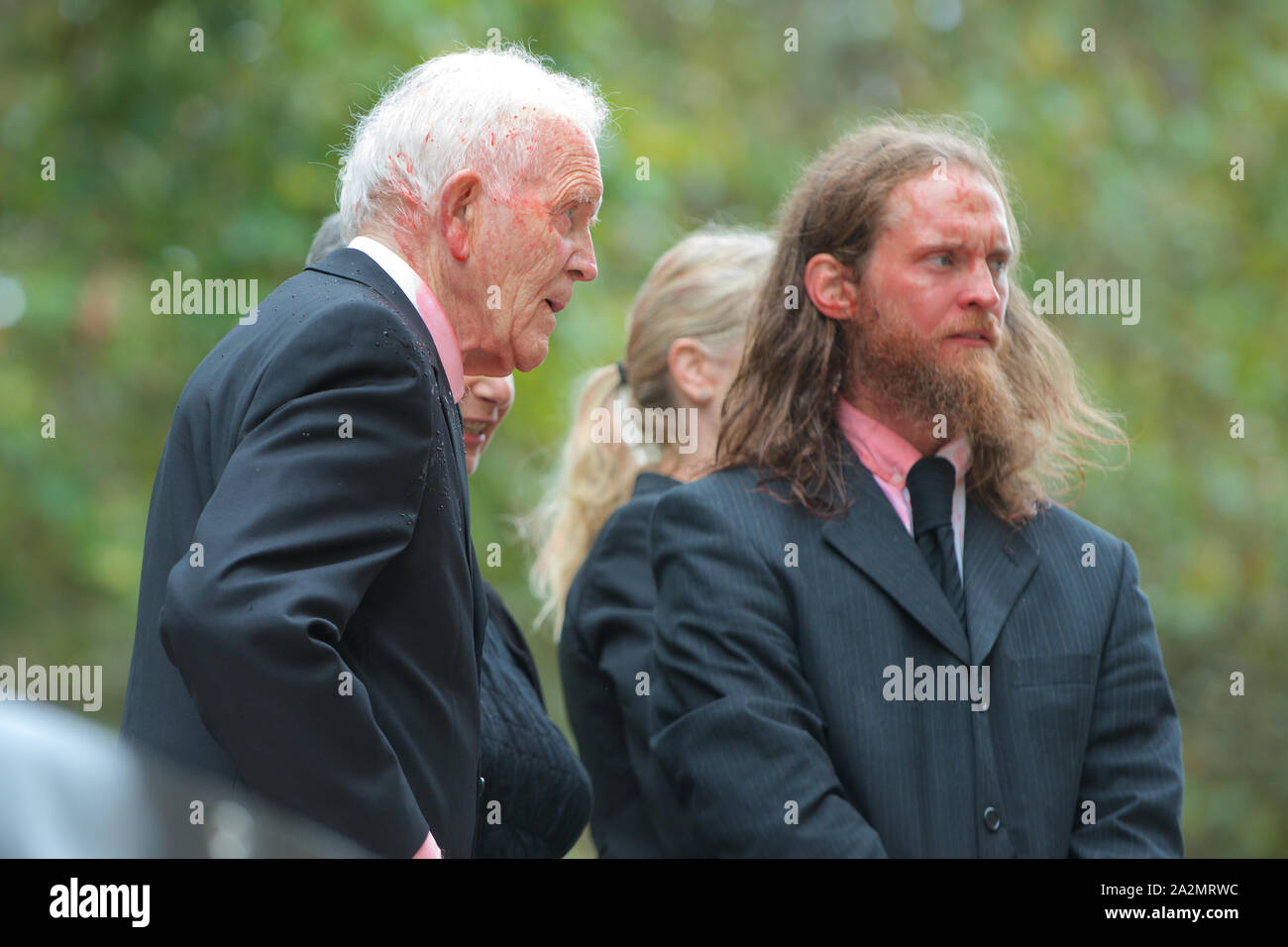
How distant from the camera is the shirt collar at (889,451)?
315cm

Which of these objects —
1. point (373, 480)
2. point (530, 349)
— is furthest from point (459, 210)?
point (373, 480)

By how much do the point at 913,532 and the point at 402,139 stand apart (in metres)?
1.30

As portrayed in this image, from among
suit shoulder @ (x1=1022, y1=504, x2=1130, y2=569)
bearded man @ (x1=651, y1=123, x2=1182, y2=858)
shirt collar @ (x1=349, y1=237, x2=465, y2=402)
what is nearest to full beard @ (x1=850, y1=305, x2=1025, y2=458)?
bearded man @ (x1=651, y1=123, x2=1182, y2=858)

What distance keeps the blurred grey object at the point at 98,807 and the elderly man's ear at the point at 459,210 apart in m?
1.34

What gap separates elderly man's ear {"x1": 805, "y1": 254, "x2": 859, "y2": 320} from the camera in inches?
126

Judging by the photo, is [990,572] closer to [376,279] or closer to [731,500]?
[731,500]

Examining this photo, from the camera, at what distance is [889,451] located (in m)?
3.16

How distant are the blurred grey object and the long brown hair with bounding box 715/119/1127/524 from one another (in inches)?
72.9

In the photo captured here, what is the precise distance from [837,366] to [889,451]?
22 cm

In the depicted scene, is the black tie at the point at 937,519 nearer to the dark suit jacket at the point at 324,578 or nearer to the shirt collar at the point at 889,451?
the shirt collar at the point at 889,451

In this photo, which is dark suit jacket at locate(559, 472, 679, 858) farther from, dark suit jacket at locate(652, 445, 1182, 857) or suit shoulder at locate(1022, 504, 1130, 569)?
suit shoulder at locate(1022, 504, 1130, 569)

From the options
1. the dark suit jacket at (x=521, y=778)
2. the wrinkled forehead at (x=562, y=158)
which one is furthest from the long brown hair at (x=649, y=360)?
the wrinkled forehead at (x=562, y=158)

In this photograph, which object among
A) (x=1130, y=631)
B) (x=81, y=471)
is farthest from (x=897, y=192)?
(x=81, y=471)
